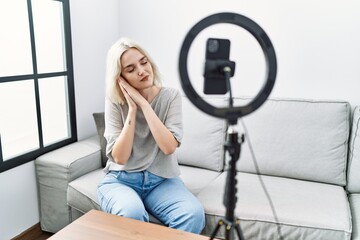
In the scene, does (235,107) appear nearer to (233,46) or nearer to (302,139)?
(302,139)

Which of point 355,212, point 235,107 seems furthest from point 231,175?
point 355,212

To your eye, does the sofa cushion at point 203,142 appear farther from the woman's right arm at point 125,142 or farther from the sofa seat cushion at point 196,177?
the woman's right arm at point 125,142

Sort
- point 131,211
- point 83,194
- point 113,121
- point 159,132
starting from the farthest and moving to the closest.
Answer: point 83,194 < point 113,121 < point 159,132 < point 131,211

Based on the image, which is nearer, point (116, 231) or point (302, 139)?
point (116, 231)

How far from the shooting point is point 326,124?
1735mm

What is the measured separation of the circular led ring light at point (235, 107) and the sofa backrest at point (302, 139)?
44.6 inches

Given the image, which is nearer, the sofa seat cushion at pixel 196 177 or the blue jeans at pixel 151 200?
the blue jeans at pixel 151 200

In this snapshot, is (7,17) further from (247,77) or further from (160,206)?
(247,77)

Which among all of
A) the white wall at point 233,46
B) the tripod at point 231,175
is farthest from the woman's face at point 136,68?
the tripod at point 231,175

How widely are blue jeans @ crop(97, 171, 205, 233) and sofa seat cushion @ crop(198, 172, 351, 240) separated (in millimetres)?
139

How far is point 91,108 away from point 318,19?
159 centimetres

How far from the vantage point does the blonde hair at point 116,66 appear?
4.75 feet

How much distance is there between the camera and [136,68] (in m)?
1.46

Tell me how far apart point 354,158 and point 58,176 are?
63.3 inches
